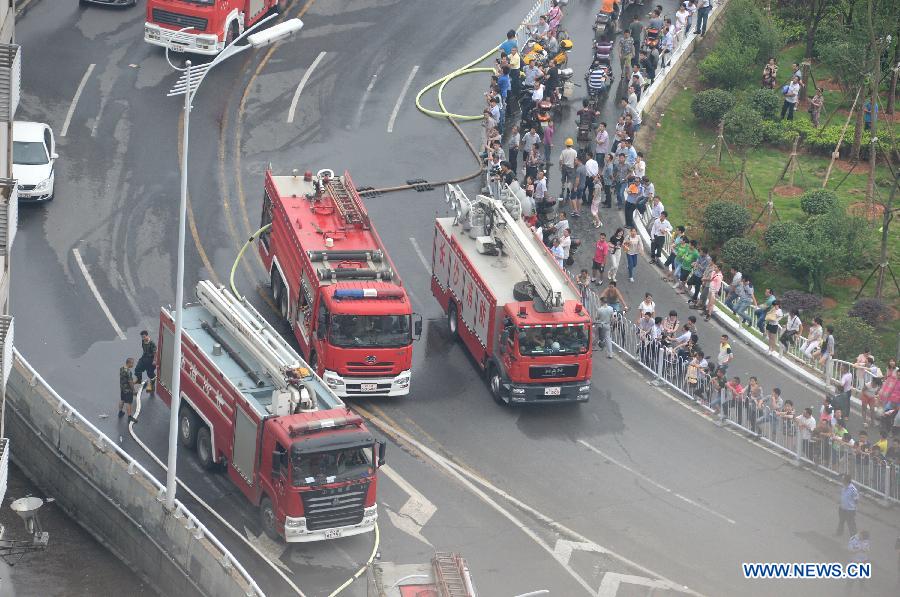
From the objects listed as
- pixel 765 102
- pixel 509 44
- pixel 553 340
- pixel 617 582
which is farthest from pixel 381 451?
pixel 765 102

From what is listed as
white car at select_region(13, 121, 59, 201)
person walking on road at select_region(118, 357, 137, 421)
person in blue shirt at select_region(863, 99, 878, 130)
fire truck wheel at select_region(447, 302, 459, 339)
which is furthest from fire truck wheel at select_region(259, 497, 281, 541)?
person in blue shirt at select_region(863, 99, 878, 130)

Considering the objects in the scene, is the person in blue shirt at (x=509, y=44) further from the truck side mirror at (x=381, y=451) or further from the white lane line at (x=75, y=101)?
the truck side mirror at (x=381, y=451)

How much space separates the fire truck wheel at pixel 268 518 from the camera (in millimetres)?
36031

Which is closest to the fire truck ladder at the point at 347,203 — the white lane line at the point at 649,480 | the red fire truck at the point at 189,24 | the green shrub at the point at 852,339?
the white lane line at the point at 649,480

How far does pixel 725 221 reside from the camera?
2052 inches

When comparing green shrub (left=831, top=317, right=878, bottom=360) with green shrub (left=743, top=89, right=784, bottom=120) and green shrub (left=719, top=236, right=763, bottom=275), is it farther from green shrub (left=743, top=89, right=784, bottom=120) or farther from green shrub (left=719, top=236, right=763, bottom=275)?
green shrub (left=743, top=89, right=784, bottom=120)

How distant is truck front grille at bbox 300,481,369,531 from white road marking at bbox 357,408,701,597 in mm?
3910

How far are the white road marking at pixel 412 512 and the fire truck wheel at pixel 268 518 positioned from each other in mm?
2769

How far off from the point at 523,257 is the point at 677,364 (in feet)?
16.1

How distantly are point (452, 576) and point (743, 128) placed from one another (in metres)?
28.3

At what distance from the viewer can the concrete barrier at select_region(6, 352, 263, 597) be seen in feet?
115

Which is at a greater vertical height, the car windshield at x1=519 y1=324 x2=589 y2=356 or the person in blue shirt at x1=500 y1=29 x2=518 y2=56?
the person in blue shirt at x1=500 y1=29 x2=518 y2=56

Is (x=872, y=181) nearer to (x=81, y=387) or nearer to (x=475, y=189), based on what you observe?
(x=475, y=189)

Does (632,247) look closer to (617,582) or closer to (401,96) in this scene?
(401,96)
